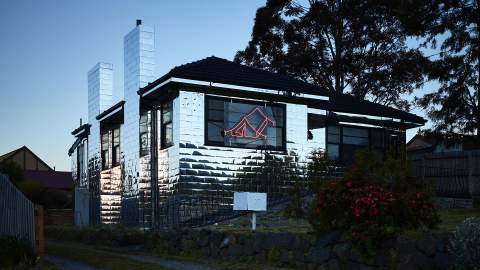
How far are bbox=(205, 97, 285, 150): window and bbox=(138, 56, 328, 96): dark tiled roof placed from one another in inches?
25.6

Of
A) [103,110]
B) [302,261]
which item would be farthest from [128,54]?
[302,261]

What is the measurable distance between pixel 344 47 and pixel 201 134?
22409 mm

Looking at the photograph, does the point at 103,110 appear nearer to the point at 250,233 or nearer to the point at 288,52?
the point at 250,233

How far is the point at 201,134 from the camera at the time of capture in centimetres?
2003

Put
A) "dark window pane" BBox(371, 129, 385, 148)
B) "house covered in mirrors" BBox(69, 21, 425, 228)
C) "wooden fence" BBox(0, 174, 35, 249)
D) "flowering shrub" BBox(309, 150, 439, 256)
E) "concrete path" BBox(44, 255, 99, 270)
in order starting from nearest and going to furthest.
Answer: "flowering shrub" BBox(309, 150, 439, 256)
"concrete path" BBox(44, 255, 99, 270)
"wooden fence" BBox(0, 174, 35, 249)
"house covered in mirrors" BBox(69, 21, 425, 228)
"dark window pane" BBox(371, 129, 385, 148)

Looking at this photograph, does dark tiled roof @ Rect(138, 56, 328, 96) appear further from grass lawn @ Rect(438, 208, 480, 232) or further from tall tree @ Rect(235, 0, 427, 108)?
tall tree @ Rect(235, 0, 427, 108)

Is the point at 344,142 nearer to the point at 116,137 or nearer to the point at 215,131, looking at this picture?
the point at 215,131

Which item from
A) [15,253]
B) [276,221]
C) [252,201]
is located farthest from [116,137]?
[15,253]

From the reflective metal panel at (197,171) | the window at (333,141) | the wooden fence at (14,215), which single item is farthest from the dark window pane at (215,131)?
the wooden fence at (14,215)

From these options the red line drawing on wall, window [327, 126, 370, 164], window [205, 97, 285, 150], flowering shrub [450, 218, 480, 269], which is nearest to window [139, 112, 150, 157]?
window [205, 97, 285, 150]

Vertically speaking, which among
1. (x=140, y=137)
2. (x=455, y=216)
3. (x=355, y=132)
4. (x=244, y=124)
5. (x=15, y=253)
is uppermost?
(x=244, y=124)

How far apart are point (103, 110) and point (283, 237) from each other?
51.4 ft

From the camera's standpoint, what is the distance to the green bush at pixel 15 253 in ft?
43.6

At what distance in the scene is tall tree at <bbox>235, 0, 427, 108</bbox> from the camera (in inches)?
1563
